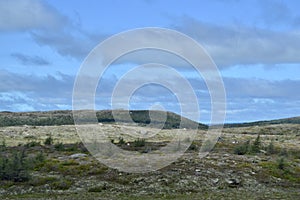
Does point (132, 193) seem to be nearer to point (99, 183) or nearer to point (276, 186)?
point (99, 183)

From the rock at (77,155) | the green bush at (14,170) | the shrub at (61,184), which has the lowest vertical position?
the shrub at (61,184)

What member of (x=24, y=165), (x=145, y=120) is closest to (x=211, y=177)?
(x=24, y=165)

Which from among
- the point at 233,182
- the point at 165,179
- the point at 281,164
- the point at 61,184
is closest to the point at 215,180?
the point at 233,182

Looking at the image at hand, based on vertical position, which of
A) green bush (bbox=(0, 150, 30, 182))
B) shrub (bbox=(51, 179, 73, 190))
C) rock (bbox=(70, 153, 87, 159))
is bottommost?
shrub (bbox=(51, 179, 73, 190))

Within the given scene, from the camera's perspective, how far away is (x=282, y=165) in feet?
179

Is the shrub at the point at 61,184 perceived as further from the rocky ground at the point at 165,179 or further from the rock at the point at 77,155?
the rock at the point at 77,155

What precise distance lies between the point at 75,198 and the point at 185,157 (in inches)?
827

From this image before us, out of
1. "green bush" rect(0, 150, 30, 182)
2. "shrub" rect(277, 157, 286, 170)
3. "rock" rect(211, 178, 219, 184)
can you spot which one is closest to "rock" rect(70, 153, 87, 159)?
"green bush" rect(0, 150, 30, 182)

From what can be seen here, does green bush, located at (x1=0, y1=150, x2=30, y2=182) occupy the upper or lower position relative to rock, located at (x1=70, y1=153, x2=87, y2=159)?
lower

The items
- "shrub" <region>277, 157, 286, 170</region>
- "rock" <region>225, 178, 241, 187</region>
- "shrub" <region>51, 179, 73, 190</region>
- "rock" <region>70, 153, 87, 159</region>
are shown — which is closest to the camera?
"shrub" <region>51, 179, 73, 190</region>

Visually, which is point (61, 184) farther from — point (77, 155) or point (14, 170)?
point (77, 155)

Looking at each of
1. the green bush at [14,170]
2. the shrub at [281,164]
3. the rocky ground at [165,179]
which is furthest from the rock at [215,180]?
the green bush at [14,170]

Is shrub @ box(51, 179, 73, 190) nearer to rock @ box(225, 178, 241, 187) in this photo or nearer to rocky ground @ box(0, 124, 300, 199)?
rocky ground @ box(0, 124, 300, 199)

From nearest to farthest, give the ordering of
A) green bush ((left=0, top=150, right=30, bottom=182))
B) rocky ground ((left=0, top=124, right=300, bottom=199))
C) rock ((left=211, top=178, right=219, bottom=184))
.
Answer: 1. rocky ground ((left=0, top=124, right=300, bottom=199))
2. green bush ((left=0, top=150, right=30, bottom=182))
3. rock ((left=211, top=178, right=219, bottom=184))
